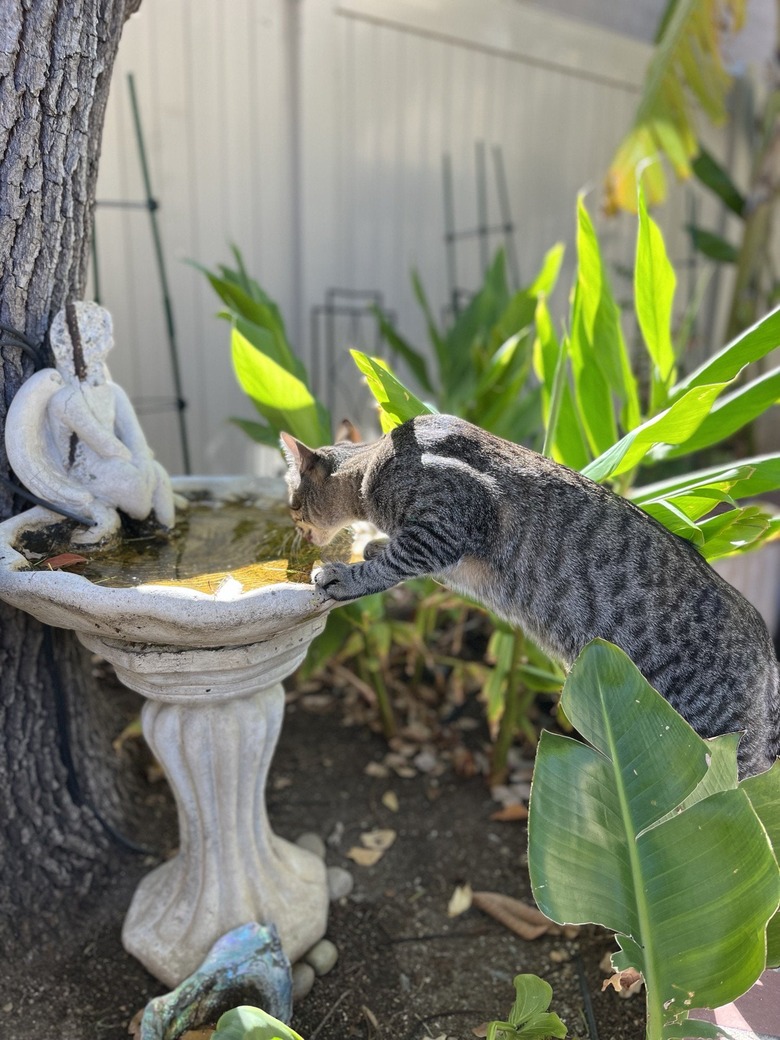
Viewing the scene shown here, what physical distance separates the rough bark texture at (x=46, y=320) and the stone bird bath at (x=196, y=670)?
13cm

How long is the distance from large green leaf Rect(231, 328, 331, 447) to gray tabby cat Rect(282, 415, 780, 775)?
39 centimetres

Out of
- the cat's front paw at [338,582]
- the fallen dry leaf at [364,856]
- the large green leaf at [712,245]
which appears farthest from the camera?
the large green leaf at [712,245]

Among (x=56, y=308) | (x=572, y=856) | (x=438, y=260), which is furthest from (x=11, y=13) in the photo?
(x=438, y=260)

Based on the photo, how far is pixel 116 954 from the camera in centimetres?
175

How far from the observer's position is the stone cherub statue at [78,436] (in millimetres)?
1521

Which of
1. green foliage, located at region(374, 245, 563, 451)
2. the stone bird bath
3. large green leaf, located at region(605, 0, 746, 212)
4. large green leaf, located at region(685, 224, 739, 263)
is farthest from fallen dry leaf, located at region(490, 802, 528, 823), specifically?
large green leaf, located at region(685, 224, 739, 263)

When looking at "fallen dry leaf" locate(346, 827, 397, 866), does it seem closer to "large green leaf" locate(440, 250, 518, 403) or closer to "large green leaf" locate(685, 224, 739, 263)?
"large green leaf" locate(440, 250, 518, 403)

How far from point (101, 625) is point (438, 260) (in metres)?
3.02

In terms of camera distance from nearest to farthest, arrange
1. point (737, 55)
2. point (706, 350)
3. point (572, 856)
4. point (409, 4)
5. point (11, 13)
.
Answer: point (572, 856) < point (11, 13) < point (409, 4) < point (737, 55) < point (706, 350)

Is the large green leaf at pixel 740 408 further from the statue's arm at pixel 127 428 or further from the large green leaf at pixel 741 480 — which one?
the statue's arm at pixel 127 428

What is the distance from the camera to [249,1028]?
1.08 meters

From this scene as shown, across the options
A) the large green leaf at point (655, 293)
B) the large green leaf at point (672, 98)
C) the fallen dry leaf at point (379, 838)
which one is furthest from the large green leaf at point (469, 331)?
the fallen dry leaf at point (379, 838)

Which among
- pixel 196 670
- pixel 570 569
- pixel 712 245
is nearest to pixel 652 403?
pixel 570 569

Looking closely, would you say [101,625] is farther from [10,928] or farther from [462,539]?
[10,928]
